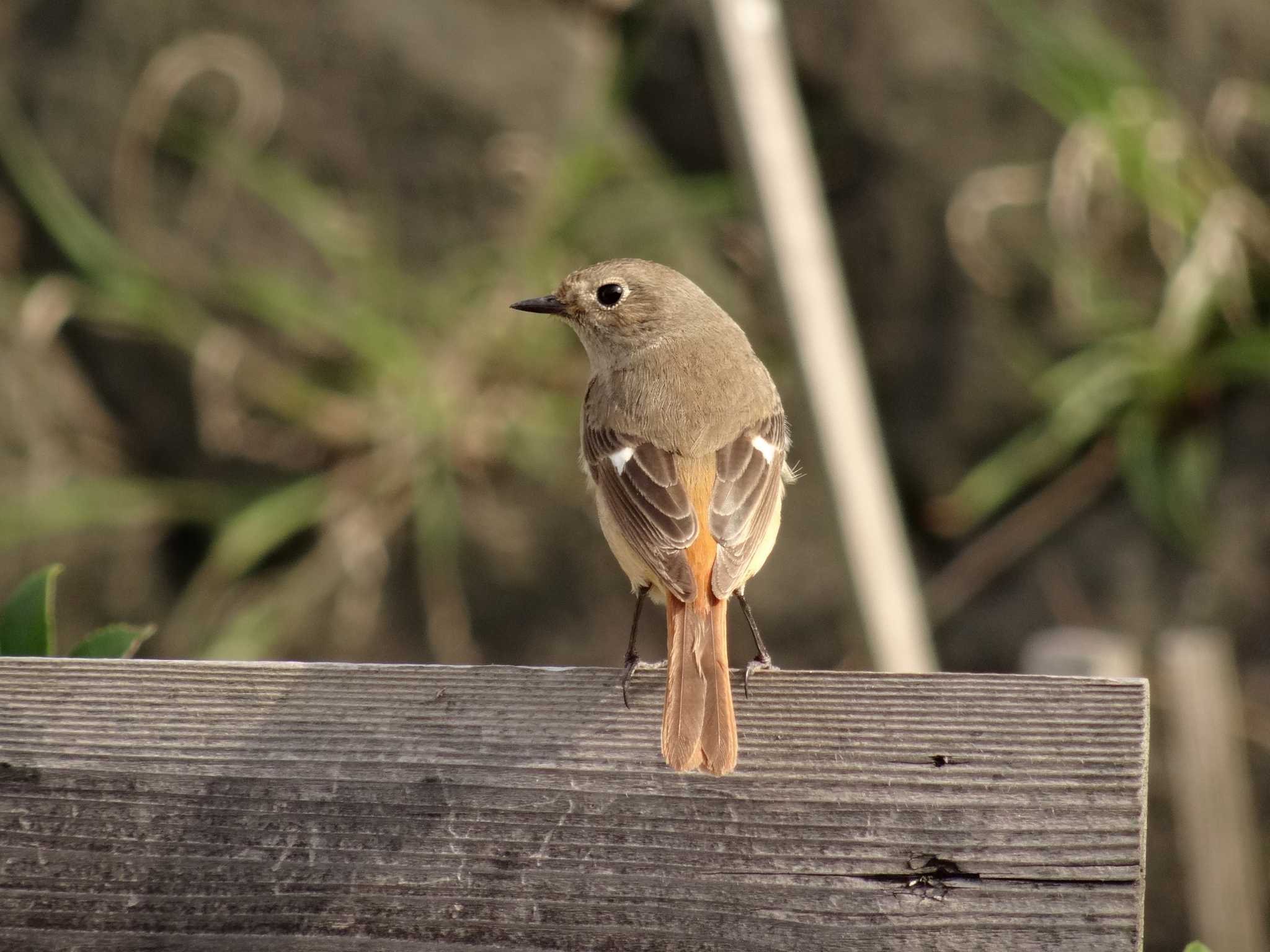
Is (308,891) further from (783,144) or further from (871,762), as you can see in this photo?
(783,144)

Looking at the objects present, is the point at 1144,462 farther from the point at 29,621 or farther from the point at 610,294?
the point at 29,621

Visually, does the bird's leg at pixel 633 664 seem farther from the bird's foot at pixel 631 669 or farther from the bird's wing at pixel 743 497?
the bird's wing at pixel 743 497

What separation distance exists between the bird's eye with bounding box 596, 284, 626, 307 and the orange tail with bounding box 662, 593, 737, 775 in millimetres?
1904

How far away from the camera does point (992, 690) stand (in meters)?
2.40

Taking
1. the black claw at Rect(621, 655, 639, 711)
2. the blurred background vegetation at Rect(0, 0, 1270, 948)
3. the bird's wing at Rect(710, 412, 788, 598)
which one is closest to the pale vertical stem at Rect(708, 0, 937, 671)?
the blurred background vegetation at Rect(0, 0, 1270, 948)

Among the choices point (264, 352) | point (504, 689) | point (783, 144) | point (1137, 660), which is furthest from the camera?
point (264, 352)

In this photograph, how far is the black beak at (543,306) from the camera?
15.8 ft

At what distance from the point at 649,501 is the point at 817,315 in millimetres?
1716

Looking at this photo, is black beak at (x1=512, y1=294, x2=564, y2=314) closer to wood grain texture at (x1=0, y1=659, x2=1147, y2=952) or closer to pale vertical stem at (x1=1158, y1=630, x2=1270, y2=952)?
wood grain texture at (x1=0, y1=659, x2=1147, y2=952)

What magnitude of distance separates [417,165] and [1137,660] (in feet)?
12.0

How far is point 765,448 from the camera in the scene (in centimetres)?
408

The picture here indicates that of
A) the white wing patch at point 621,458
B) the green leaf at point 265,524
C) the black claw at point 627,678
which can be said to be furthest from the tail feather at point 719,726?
the green leaf at point 265,524

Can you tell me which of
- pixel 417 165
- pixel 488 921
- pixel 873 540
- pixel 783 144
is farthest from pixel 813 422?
pixel 488 921

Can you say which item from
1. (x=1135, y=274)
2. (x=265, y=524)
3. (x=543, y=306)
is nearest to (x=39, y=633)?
(x=543, y=306)
